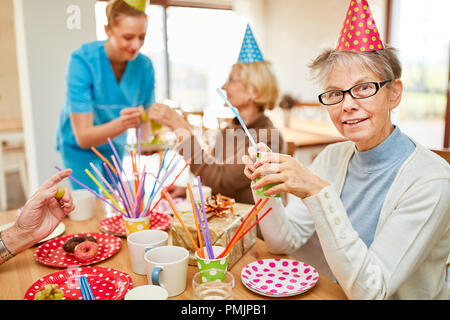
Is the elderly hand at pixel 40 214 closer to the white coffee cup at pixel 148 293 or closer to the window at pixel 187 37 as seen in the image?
the white coffee cup at pixel 148 293

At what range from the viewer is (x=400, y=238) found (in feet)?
2.50

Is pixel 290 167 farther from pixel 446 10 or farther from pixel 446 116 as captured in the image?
pixel 446 116

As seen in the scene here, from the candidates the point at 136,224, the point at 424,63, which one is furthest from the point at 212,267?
the point at 424,63

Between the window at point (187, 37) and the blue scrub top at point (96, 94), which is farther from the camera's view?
the window at point (187, 37)

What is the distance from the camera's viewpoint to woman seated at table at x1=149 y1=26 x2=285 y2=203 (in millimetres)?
1432

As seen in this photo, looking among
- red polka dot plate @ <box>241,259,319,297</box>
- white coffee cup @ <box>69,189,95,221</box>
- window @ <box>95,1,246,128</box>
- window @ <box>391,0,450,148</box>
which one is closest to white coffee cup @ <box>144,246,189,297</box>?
red polka dot plate @ <box>241,259,319,297</box>

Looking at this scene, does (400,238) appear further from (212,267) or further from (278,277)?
(212,267)

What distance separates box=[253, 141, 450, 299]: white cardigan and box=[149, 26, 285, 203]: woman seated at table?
0.58 m

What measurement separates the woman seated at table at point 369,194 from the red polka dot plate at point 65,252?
1.27ft

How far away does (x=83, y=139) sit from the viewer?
1495mm

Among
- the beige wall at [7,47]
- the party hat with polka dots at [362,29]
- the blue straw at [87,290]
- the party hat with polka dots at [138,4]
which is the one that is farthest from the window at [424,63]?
the blue straw at [87,290]

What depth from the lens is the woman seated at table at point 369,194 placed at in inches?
28.7

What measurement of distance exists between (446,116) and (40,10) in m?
2.85

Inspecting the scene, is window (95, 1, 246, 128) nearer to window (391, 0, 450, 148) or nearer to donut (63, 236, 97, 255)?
donut (63, 236, 97, 255)
